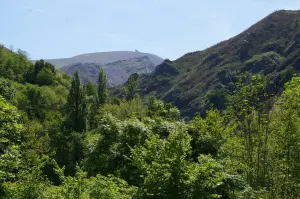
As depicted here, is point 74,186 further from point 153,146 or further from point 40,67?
point 40,67

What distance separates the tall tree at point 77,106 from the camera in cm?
6222

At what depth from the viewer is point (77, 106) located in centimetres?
6281

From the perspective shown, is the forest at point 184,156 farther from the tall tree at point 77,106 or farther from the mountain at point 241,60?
the mountain at point 241,60

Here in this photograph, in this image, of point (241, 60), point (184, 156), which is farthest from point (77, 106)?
point (241, 60)

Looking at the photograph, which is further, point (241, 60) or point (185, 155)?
point (241, 60)

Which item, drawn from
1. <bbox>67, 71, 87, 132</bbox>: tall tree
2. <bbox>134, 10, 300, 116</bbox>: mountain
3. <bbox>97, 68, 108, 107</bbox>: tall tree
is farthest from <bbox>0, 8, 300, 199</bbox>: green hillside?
<bbox>134, 10, 300, 116</bbox>: mountain

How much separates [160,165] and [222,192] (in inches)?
200

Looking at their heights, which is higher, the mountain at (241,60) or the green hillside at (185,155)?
the mountain at (241,60)

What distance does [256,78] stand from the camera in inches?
584

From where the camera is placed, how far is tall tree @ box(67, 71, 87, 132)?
6222 centimetres

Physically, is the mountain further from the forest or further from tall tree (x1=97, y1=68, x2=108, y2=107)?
the forest

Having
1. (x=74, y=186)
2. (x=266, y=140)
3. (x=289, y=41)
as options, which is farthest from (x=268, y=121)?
(x=289, y=41)

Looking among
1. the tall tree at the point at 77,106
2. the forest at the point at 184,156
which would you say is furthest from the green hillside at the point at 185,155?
the tall tree at the point at 77,106

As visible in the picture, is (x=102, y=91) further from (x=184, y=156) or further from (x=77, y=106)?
(x=184, y=156)
